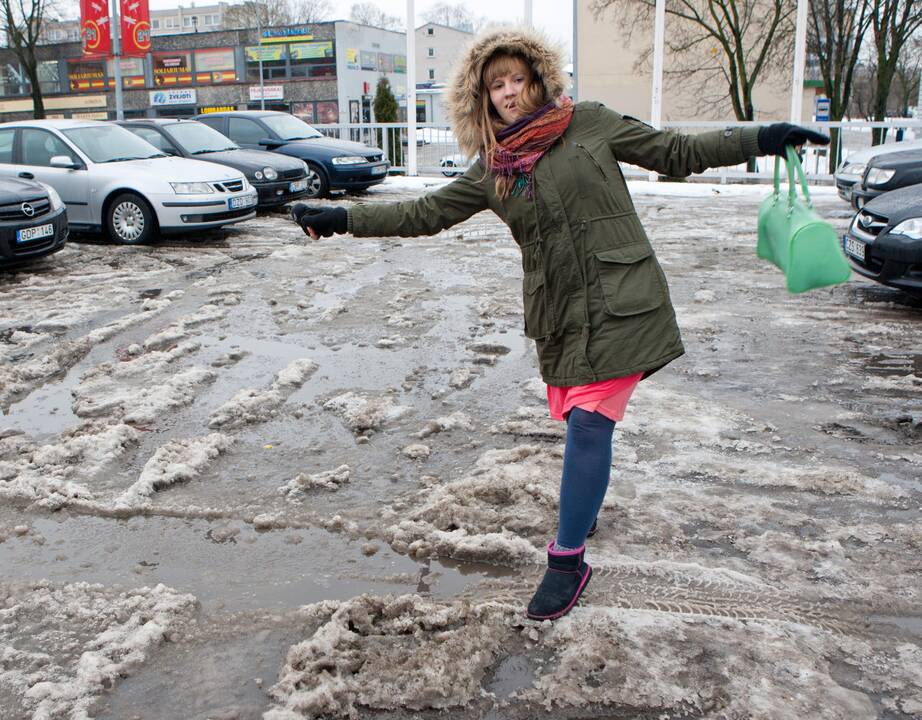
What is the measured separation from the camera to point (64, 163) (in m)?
11.0

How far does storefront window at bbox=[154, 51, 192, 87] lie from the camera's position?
69688 mm

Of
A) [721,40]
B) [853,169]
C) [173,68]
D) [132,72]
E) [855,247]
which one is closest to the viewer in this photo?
[855,247]

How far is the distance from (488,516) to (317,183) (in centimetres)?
1330

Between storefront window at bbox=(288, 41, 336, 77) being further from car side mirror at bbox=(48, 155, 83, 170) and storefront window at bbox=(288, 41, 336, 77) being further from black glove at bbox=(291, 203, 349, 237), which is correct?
black glove at bbox=(291, 203, 349, 237)

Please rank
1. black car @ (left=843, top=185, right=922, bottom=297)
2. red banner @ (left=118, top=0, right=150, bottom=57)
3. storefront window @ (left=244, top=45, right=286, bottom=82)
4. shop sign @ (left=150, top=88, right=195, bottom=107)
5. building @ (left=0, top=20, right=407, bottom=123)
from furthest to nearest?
shop sign @ (left=150, top=88, right=195, bottom=107), storefront window @ (left=244, top=45, right=286, bottom=82), building @ (left=0, top=20, right=407, bottom=123), red banner @ (left=118, top=0, right=150, bottom=57), black car @ (left=843, top=185, right=922, bottom=297)

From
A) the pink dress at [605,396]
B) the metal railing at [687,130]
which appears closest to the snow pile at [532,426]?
the pink dress at [605,396]

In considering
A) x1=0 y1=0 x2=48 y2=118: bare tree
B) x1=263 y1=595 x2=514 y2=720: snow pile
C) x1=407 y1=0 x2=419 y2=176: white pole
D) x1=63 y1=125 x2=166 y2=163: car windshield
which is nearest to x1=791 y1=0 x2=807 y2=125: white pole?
x1=407 y1=0 x2=419 y2=176: white pole

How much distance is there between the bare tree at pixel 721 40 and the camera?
30.5 m

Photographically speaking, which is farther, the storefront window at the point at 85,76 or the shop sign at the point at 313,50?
the storefront window at the point at 85,76

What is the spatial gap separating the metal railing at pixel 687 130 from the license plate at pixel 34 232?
959cm

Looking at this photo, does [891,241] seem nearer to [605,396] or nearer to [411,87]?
[605,396]

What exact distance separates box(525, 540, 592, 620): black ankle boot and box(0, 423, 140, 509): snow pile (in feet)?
7.07

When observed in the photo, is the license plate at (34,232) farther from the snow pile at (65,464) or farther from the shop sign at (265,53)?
the shop sign at (265,53)

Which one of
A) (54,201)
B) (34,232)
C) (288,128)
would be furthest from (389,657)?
(288,128)
